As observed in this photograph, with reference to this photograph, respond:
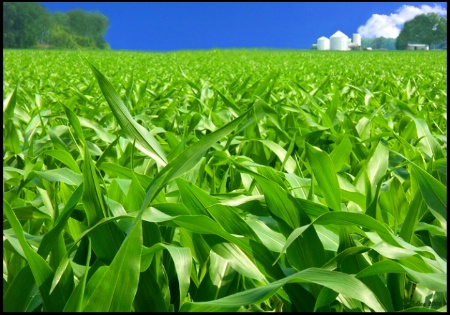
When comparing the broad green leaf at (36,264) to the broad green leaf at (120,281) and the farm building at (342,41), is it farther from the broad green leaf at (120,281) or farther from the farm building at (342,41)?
the farm building at (342,41)

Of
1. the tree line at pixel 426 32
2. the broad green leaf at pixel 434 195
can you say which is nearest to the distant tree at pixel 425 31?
the tree line at pixel 426 32

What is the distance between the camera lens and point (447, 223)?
778 mm

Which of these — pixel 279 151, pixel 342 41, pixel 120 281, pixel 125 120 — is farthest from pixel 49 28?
pixel 120 281

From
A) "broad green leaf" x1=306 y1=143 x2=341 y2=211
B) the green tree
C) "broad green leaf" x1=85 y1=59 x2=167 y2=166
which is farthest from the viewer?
the green tree

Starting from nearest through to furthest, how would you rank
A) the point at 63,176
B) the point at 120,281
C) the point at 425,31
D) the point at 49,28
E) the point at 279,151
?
the point at 120,281, the point at 63,176, the point at 279,151, the point at 425,31, the point at 49,28

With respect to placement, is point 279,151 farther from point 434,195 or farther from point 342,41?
point 342,41

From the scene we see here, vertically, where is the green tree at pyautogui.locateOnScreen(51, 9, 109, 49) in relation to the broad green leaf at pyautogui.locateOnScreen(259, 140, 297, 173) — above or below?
above

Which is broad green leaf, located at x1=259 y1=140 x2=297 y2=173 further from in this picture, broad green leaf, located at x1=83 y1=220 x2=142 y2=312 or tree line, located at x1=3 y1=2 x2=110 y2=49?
tree line, located at x1=3 y1=2 x2=110 y2=49

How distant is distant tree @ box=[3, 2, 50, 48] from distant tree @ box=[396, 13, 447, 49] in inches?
1489

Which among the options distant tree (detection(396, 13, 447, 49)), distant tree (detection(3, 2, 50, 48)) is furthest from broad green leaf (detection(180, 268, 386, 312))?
distant tree (detection(3, 2, 50, 48))

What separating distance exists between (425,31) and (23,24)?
40321 millimetres

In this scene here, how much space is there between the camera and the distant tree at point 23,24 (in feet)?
164

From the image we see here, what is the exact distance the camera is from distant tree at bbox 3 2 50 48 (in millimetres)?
50134

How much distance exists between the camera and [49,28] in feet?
179
